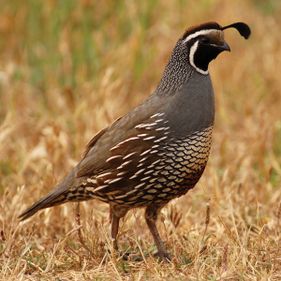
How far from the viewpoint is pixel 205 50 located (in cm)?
470

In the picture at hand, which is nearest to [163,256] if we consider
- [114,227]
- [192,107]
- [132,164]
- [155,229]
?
[155,229]

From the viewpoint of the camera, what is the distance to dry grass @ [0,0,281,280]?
14.6 ft

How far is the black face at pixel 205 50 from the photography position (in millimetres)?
4660

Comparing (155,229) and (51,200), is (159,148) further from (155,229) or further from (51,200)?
(51,200)

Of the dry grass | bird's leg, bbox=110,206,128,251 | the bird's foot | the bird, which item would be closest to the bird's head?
the bird

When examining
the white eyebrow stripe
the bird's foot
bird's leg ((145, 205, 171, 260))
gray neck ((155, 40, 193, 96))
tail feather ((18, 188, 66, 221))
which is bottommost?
the bird's foot

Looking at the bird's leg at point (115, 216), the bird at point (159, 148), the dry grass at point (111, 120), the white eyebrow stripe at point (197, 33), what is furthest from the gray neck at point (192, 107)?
the bird's leg at point (115, 216)

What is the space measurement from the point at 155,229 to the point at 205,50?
36.1 inches

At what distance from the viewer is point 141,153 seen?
4.56 meters

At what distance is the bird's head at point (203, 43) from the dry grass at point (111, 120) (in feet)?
2.27

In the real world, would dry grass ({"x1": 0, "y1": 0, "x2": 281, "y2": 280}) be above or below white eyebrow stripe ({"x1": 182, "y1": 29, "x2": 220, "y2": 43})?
below

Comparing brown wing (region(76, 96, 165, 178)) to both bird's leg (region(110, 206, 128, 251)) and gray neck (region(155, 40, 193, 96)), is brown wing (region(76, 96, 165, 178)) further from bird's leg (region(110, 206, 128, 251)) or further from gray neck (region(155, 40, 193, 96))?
bird's leg (region(110, 206, 128, 251))

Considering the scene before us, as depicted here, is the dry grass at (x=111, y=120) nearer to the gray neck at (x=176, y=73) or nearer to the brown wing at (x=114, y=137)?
the brown wing at (x=114, y=137)

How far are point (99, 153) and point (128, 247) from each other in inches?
19.6
